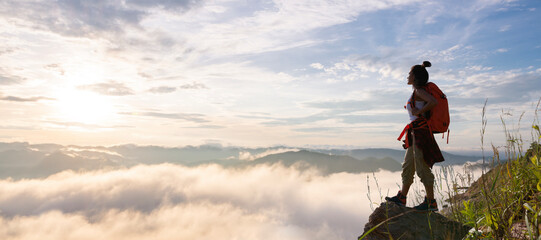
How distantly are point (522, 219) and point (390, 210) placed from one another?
1.95 m

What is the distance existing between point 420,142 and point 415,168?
484mm

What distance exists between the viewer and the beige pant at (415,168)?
544 centimetres

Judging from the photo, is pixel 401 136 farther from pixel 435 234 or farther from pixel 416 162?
pixel 435 234

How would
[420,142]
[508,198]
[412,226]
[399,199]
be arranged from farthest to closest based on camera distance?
[399,199]
[420,142]
[412,226]
[508,198]

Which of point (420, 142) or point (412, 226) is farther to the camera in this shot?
point (420, 142)

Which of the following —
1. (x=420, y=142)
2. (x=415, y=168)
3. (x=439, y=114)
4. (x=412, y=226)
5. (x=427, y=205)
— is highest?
(x=439, y=114)

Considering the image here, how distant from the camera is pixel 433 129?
5.43 m

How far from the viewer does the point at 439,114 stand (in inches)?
211

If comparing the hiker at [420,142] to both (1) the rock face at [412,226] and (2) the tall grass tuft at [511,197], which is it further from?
(2) the tall grass tuft at [511,197]

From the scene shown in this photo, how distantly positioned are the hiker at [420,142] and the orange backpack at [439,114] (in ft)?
0.30

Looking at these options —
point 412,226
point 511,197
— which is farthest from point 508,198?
point 412,226

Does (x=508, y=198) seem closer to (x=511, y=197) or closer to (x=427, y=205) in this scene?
(x=511, y=197)

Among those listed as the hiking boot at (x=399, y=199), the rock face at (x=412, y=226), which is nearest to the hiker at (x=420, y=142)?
the hiking boot at (x=399, y=199)

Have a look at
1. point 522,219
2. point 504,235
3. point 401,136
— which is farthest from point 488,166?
point 401,136
